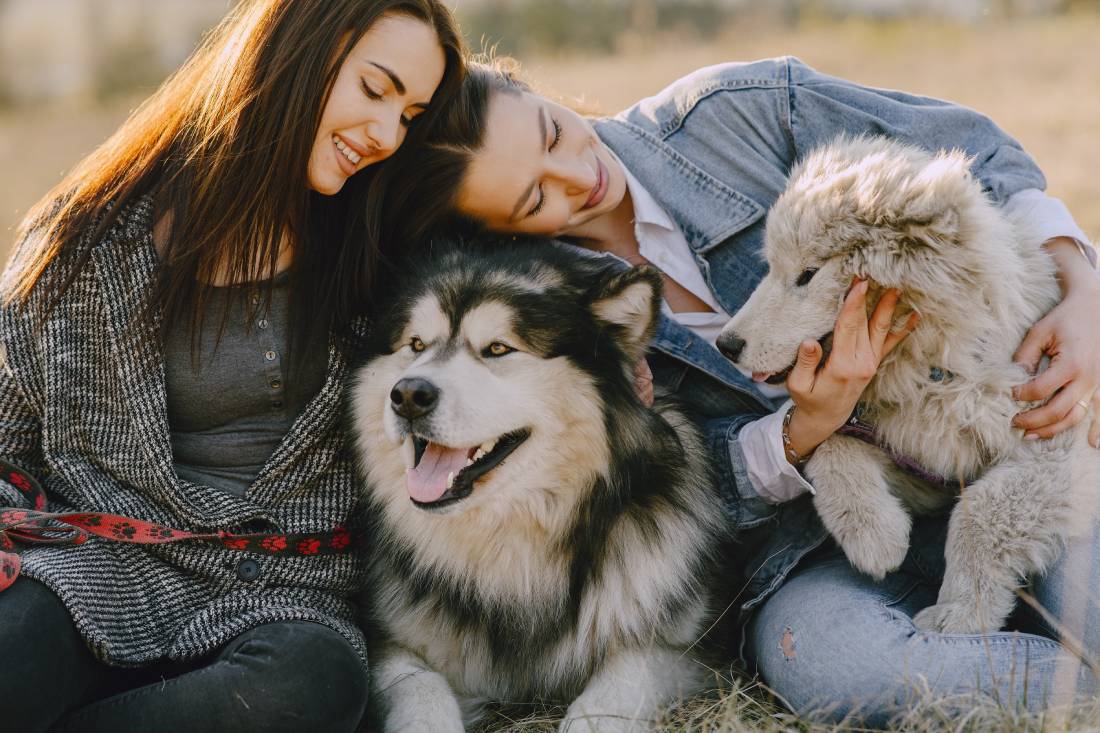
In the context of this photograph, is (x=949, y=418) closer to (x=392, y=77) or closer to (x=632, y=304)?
(x=632, y=304)

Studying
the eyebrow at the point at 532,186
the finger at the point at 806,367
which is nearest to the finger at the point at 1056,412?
the finger at the point at 806,367

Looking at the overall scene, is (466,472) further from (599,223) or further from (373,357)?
(599,223)

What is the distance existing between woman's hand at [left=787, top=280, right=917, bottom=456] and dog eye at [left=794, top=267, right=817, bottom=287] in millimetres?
116

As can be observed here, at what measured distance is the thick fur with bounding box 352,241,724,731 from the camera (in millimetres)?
2240

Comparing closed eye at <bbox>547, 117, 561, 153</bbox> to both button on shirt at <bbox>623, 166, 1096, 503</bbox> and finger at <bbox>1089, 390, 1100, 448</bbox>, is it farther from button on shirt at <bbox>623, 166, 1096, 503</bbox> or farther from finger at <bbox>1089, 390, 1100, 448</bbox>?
finger at <bbox>1089, 390, 1100, 448</bbox>

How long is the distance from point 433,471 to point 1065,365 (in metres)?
1.51

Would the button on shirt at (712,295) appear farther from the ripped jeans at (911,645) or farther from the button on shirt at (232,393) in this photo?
the button on shirt at (232,393)

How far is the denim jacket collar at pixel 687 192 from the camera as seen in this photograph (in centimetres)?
279

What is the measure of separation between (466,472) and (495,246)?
70 centimetres

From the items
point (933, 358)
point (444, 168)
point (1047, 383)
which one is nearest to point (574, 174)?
point (444, 168)

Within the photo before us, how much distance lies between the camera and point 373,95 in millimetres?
2361

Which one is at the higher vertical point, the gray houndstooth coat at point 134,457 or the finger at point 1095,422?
the finger at point 1095,422

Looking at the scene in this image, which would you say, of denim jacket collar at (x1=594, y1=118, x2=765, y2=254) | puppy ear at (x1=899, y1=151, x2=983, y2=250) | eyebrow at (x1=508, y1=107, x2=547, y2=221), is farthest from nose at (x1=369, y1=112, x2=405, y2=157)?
puppy ear at (x1=899, y1=151, x2=983, y2=250)

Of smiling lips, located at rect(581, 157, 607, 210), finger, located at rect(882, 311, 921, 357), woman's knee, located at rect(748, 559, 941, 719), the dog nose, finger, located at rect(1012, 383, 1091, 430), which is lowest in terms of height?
woman's knee, located at rect(748, 559, 941, 719)
